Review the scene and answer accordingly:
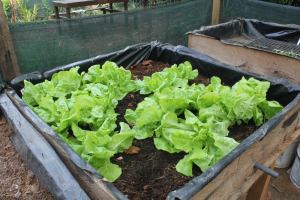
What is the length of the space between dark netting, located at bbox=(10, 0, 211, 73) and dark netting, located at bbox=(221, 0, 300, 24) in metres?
0.52

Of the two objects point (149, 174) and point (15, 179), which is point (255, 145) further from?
point (15, 179)

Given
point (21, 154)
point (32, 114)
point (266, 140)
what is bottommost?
point (21, 154)

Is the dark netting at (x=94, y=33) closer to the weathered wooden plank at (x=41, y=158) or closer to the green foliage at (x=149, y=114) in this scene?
the green foliage at (x=149, y=114)

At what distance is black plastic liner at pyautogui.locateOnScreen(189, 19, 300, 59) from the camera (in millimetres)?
3443

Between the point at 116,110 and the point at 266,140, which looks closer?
the point at 266,140

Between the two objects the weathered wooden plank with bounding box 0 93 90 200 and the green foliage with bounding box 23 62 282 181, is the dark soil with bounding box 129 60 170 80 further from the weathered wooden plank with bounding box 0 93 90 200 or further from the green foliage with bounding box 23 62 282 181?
the weathered wooden plank with bounding box 0 93 90 200

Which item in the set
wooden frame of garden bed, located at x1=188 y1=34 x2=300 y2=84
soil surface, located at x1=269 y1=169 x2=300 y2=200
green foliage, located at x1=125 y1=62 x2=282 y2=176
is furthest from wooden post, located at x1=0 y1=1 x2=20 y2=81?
soil surface, located at x1=269 y1=169 x2=300 y2=200

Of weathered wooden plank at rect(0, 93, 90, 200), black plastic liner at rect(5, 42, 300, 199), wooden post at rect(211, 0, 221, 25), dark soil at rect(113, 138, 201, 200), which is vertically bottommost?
dark soil at rect(113, 138, 201, 200)

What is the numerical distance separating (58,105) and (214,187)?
44.8 inches

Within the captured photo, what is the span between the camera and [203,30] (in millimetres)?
3393

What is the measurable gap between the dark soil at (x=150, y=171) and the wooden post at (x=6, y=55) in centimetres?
176

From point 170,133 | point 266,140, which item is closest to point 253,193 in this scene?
point 266,140

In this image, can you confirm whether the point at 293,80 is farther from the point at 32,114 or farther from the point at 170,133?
the point at 32,114

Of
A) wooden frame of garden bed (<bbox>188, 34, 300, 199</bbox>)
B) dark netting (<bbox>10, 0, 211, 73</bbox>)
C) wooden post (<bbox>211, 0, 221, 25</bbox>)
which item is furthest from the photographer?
wooden post (<bbox>211, 0, 221, 25</bbox>)
